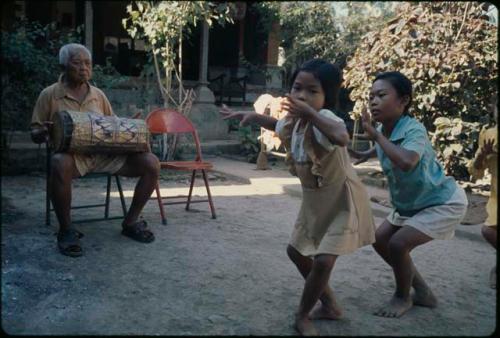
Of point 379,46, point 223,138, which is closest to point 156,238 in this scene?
point 379,46

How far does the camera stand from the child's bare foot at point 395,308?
2811 millimetres

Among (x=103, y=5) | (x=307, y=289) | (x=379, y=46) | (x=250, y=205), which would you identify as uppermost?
→ (x=103, y=5)

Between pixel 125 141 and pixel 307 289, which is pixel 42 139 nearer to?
pixel 125 141

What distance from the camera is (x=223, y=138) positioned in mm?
10453

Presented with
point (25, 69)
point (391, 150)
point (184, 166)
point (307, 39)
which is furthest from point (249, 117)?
point (307, 39)

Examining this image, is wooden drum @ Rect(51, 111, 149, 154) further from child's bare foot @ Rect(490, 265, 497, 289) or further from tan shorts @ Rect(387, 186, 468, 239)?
child's bare foot @ Rect(490, 265, 497, 289)

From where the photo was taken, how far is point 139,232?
4008 mm

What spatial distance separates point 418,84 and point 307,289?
4621 millimetres

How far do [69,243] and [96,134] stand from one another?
805 millimetres

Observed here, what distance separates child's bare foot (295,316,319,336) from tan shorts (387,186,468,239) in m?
0.77

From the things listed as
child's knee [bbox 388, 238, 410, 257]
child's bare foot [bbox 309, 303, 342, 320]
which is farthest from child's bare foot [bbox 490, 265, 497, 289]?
child's bare foot [bbox 309, 303, 342, 320]

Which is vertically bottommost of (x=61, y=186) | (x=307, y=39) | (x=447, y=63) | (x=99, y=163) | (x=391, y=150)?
(x=61, y=186)

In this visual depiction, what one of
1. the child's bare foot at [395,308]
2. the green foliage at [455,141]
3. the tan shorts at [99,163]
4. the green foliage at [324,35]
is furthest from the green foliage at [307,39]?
the child's bare foot at [395,308]

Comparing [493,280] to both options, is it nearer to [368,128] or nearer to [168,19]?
[368,128]
